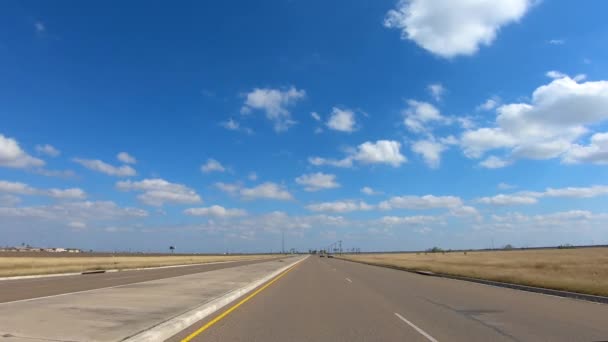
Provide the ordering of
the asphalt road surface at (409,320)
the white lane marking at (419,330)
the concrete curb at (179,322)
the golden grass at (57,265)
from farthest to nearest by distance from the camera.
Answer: the golden grass at (57,265)
the asphalt road surface at (409,320)
the white lane marking at (419,330)
the concrete curb at (179,322)

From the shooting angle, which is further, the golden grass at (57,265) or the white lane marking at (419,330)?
the golden grass at (57,265)

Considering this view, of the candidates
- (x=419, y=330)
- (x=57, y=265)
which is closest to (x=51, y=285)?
(x=419, y=330)

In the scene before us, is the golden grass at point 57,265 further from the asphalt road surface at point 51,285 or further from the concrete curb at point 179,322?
the concrete curb at point 179,322

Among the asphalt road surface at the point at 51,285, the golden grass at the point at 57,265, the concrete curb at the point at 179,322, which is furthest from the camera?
the golden grass at the point at 57,265

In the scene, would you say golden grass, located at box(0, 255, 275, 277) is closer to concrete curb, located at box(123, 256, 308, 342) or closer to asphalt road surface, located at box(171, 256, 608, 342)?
concrete curb, located at box(123, 256, 308, 342)

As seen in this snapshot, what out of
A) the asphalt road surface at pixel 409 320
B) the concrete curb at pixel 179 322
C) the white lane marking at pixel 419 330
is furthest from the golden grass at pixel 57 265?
the white lane marking at pixel 419 330

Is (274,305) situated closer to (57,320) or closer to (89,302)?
(89,302)

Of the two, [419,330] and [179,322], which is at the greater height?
[179,322]

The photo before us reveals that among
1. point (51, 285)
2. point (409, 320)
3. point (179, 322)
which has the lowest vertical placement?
point (409, 320)

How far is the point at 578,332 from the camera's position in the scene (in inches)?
380

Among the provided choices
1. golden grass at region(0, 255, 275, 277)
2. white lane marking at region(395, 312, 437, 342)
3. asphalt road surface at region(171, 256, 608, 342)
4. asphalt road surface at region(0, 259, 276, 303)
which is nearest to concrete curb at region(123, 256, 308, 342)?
asphalt road surface at region(171, 256, 608, 342)

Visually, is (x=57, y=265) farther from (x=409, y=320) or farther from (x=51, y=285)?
(x=409, y=320)

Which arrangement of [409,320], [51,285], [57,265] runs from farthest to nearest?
1. [57,265]
2. [51,285]
3. [409,320]

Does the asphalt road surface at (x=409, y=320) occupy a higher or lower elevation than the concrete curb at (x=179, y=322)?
lower
